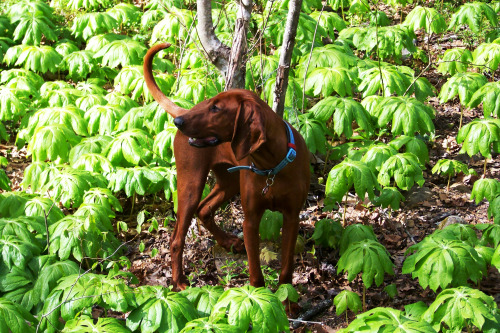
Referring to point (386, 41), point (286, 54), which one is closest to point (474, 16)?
point (386, 41)

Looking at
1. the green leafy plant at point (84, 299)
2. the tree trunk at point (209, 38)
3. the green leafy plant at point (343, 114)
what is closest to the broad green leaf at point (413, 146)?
the green leafy plant at point (343, 114)

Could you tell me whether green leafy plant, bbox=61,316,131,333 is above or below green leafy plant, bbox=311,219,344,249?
below

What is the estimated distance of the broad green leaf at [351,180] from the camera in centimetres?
455

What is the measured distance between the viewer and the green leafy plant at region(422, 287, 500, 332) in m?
3.20

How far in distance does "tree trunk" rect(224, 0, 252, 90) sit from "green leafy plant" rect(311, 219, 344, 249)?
1411 mm

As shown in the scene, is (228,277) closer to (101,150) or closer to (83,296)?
(83,296)

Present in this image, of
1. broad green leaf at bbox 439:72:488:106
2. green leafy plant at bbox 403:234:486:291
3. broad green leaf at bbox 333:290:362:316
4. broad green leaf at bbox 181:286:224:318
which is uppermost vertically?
broad green leaf at bbox 439:72:488:106

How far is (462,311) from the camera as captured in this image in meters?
3.22

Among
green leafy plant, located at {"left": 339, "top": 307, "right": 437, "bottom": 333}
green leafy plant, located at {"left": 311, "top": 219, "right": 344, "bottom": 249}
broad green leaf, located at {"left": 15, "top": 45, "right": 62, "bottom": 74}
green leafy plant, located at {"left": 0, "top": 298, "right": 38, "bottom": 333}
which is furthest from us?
broad green leaf, located at {"left": 15, "top": 45, "right": 62, "bottom": 74}

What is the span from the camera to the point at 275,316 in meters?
3.28

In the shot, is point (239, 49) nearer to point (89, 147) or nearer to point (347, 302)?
point (89, 147)

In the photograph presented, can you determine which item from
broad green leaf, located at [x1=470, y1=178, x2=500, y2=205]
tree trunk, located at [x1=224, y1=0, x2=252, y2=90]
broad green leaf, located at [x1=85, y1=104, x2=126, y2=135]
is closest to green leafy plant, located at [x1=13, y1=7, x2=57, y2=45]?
broad green leaf, located at [x1=85, y1=104, x2=126, y2=135]

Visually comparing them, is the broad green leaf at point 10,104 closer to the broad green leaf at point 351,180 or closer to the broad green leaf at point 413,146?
the broad green leaf at point 351,180

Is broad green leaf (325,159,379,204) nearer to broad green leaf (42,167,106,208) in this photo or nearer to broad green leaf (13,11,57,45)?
broad green leaf (42,167,106,208)
